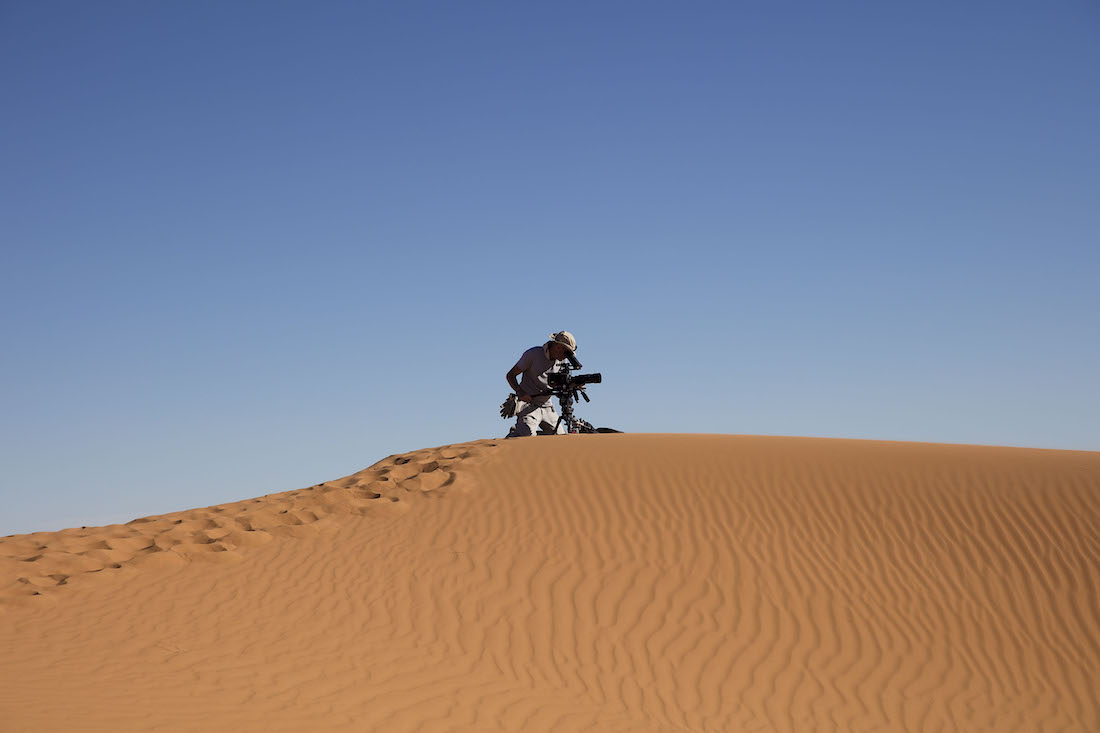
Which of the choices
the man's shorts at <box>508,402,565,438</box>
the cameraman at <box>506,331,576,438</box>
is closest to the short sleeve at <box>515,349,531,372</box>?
the cameraman at <box>506,331,576,438</box>

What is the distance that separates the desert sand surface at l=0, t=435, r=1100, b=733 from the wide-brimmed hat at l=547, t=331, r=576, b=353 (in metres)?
1.70

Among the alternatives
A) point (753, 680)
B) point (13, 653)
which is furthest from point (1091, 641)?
point (13, 653)

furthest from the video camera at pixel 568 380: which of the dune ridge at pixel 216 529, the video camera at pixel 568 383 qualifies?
the dune ridge at pixel 216 529

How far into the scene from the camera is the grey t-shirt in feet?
42.8

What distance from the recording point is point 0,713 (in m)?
6.23

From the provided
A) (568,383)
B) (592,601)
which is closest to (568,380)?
(568,383)

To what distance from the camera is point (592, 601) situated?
376 inches

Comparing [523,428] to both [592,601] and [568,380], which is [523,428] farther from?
[592,601]

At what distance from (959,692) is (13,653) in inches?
352

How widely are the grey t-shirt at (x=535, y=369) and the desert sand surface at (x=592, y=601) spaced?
1.00 m

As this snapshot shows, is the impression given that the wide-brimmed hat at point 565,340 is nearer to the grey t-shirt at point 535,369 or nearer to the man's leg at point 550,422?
the grey t-shirt at point 535,369

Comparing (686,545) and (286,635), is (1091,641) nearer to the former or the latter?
(686,545)

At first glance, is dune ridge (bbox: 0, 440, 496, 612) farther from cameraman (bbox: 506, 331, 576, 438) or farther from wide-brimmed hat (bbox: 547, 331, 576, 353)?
wide-brimmed hat (bbox: 547, 331, 576, 353)

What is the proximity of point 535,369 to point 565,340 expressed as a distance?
69 cm
